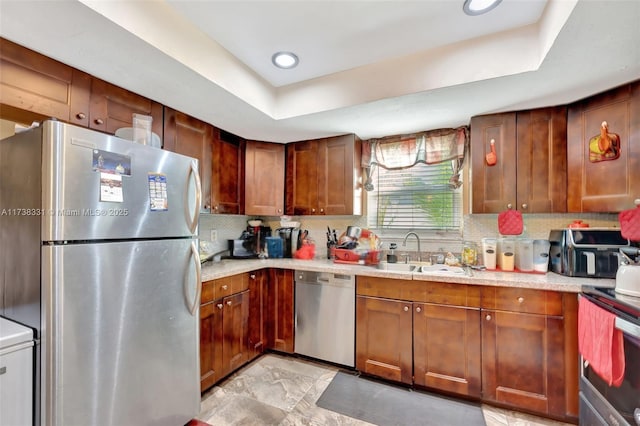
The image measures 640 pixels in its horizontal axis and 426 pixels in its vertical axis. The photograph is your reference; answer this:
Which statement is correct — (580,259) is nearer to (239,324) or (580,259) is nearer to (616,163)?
(616,163)

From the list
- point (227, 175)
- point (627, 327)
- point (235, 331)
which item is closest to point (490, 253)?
point (627, 327)

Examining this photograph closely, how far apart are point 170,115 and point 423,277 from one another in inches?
88.8

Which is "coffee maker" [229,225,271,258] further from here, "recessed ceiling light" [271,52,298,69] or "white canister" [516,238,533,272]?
"white canister" [516,238,533,272]

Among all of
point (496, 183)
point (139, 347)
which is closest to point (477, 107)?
point (496, 183)

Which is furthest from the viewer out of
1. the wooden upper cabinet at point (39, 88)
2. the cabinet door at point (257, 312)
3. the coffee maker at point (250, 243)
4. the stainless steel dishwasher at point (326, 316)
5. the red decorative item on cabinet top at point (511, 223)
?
the coffee maker at point (250, 243)

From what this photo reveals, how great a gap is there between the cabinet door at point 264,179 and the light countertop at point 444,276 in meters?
0.62

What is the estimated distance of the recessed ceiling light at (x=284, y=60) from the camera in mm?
1803

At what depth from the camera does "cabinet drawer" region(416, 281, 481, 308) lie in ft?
6.28

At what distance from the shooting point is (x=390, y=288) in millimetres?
2150

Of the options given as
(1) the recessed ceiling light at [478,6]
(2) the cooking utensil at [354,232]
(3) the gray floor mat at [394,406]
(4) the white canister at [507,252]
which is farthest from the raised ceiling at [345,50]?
(3) the gray floor mat at [394,406]

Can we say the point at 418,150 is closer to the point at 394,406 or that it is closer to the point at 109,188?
the point at 394,406

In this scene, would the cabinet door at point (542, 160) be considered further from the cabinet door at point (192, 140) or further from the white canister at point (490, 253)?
the cabinet door at point (192, 140)

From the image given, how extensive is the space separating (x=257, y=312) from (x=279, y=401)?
0.76 metres

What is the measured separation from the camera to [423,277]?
79.4 inches
